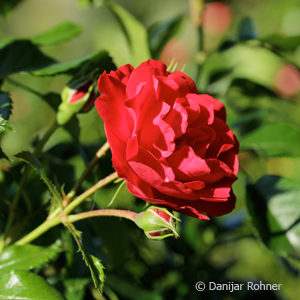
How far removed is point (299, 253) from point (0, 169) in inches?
18.9

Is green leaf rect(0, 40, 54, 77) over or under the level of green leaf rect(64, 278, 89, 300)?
over

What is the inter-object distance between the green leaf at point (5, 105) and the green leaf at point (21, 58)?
4.1 inches

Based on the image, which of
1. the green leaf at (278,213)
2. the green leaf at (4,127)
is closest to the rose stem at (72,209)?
the green leaf at (4,127)

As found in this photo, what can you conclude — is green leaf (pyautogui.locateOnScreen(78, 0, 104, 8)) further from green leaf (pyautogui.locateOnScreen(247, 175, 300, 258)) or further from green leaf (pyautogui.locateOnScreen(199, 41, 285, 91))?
green leaf (pyautogui.locateOnScreen(247, 175, 300, 258))

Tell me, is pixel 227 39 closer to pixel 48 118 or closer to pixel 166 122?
pixel 166 122

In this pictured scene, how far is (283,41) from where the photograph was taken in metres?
0.80

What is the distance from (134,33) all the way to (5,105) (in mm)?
387

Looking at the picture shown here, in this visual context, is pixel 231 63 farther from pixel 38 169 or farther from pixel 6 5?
pixel 38 169

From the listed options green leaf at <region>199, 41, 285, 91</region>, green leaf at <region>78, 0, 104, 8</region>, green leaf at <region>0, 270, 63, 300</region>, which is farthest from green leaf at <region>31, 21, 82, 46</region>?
green leaf at <region>0, 270, 63, 300</region>

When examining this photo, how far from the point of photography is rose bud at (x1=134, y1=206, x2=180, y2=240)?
43 cm

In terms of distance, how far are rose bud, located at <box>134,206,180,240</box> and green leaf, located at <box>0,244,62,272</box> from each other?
0.52 ft

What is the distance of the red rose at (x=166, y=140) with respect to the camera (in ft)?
1.36

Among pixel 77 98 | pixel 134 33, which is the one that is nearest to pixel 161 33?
pixel 134 33

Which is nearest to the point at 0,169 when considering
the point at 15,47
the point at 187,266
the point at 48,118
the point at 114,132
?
the point at 15,47
